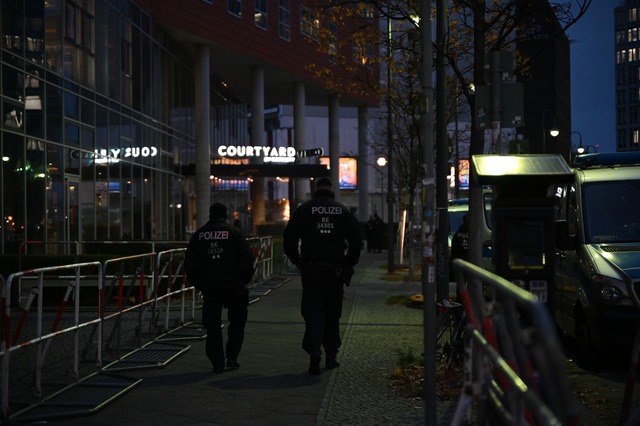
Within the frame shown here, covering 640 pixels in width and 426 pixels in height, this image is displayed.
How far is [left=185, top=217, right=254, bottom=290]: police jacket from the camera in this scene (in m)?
10.7

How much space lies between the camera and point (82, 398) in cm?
884

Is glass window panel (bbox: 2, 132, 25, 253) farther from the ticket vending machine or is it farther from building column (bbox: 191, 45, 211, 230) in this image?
building column (bbox: 191, 45, 211, 230)

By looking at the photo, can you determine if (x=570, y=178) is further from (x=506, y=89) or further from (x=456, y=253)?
(x=456, y=253)

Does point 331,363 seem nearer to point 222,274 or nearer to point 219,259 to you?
point 222,274

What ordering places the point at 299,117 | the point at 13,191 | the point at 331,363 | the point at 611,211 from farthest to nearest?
the point at 299,117 → the point at 13,191 → the point at 611,211 → the point at 331,363

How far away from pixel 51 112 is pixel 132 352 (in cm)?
1541

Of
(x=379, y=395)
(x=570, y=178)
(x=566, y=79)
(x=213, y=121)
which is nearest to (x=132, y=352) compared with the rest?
(x=379, y=395)

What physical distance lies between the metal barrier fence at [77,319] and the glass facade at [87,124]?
6.03m

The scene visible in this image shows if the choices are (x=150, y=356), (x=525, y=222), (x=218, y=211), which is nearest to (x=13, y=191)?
(x=150, y=356)

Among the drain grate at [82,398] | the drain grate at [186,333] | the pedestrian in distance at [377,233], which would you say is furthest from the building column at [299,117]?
the drain grate at [82,398]

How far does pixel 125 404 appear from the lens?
8617mm

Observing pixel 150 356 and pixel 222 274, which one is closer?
pixel 222 274

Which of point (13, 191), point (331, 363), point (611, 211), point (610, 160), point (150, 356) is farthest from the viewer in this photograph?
point (13, 191)

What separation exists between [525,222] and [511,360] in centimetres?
273
